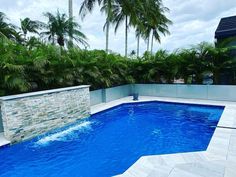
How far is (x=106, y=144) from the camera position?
6000mm

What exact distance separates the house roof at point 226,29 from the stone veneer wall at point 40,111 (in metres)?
8.16

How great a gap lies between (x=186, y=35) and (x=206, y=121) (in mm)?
12400

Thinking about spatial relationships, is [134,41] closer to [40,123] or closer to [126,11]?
[126,11]

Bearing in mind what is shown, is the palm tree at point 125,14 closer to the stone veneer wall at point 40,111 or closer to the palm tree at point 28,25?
the palm tree at point 28,25

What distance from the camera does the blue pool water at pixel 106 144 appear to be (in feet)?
15.4

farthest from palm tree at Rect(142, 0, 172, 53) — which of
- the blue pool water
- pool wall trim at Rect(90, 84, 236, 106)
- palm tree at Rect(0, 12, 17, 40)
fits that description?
the blue pool water

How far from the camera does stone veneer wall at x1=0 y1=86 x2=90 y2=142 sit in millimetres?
5848

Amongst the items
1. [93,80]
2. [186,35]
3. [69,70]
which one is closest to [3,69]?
[69,70]

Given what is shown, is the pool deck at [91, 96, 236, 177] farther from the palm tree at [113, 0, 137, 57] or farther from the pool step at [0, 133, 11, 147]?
the palm tree at [113, 0, 137, 57]

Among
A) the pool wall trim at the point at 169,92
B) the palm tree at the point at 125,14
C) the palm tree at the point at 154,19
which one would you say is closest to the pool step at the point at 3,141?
the pool wall trim at the point at 169,92

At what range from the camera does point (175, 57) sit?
11945 millimetres

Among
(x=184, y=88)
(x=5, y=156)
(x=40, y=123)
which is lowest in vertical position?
(x=5, y=156)

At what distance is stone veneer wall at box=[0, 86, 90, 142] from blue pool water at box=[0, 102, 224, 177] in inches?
12.1

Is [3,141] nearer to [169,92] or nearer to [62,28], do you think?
[62,28]
